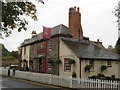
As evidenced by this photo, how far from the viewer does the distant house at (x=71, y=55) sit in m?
19.9

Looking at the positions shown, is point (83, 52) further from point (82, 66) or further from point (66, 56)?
point (66, 56)

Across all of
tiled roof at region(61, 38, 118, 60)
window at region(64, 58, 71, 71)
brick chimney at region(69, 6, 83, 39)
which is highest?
brick chimney at region(69, 6, 83, 39)

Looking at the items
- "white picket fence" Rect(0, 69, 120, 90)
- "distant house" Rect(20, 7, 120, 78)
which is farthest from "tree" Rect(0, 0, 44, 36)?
"distant house" Rect(20, 7, 120, 78)

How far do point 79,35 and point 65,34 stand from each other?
3169 mm

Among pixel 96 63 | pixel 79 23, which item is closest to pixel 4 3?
pixel 96 63

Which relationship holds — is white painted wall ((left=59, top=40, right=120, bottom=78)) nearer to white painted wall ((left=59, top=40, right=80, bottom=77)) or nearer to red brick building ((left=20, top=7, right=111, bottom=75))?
white painted wall ((left=59, top=40, right=80, bottom=77))

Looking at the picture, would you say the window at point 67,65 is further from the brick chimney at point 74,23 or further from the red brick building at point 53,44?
the brick chimney at point 74,23

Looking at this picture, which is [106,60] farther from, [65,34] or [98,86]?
[98,86]

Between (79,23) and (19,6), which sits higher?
(79,23)

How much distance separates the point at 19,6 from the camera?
302 inches

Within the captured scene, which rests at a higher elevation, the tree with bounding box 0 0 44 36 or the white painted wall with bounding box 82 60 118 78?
the tree with bounding box 0 0 44 36

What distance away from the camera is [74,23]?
2511 centimetres

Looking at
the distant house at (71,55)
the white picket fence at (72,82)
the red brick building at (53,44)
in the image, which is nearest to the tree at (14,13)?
the white picket fence at (72,82)

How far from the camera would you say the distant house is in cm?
1992
